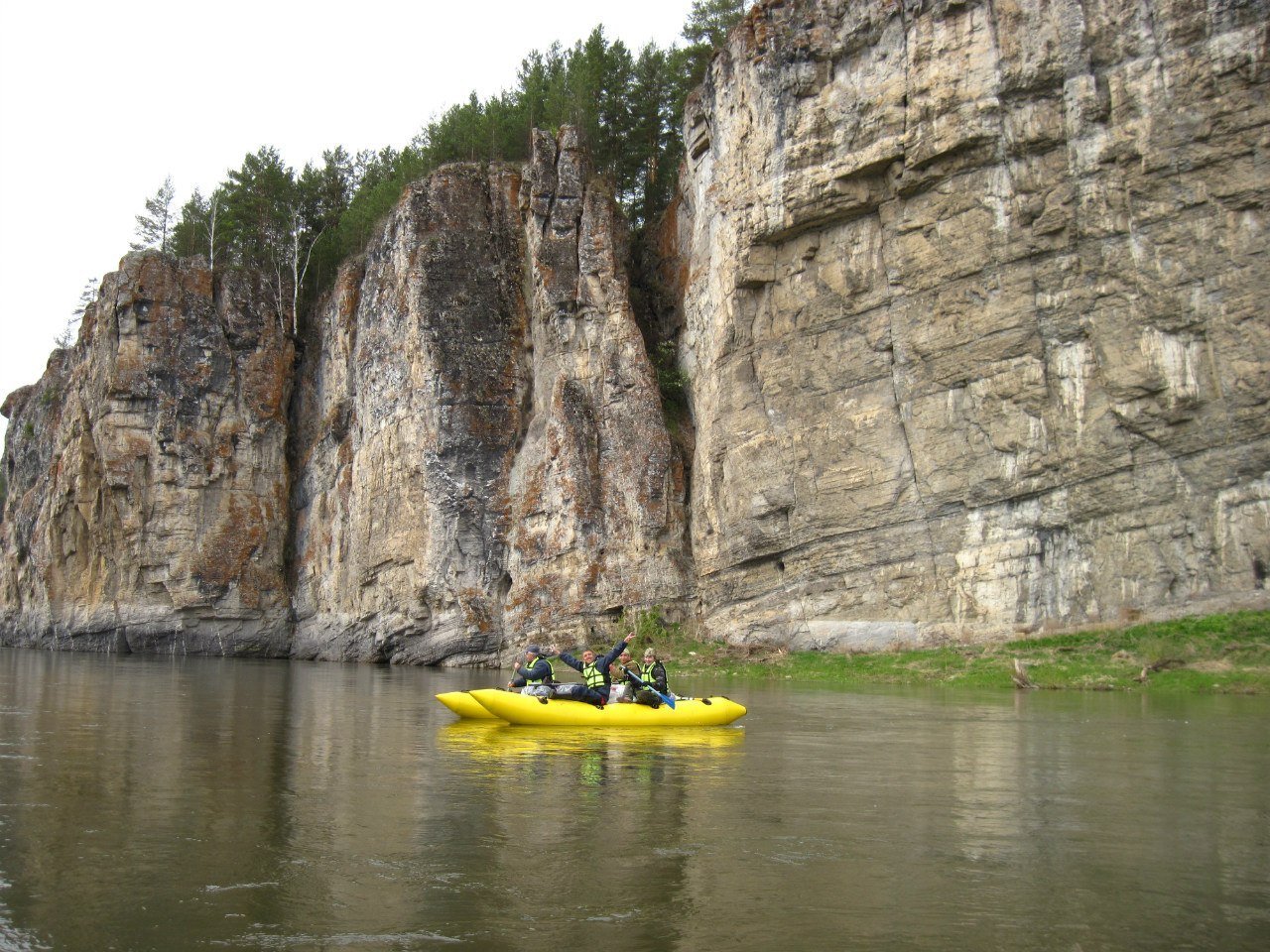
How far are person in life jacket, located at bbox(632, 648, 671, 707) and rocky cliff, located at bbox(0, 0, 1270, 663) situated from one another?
1308cm

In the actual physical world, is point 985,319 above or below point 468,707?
above

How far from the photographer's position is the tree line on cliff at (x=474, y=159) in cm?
4994

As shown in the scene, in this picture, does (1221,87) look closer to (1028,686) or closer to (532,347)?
(1028,686)

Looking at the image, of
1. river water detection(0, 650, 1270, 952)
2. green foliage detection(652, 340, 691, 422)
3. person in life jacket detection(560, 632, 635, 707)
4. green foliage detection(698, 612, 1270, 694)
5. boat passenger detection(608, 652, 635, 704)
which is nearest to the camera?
river water detection(0, 650, 1270, 952)

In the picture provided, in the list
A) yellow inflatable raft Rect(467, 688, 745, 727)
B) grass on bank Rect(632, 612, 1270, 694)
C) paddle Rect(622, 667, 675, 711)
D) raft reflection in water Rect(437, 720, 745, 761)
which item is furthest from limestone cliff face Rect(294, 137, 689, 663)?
raft reflection in water Rect(437, 720, 745, 761)

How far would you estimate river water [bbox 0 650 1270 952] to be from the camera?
7.03m

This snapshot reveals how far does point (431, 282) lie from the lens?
46281mm

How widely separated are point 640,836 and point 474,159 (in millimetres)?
47487

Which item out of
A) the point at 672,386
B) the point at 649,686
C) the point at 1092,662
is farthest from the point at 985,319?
the point at 649,686

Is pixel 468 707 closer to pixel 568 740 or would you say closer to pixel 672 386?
pixel 568 740

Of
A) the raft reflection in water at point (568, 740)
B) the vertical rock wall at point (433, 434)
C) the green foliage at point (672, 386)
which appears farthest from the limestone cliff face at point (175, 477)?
the raft reflection in water at point (568, 740)

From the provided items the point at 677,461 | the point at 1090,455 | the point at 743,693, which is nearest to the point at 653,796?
the point at 743,693

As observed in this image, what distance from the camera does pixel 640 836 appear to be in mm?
9688

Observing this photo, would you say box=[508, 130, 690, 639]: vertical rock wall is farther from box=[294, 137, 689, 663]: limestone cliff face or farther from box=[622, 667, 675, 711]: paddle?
box=[622, 667, 675, 711]: paddle
